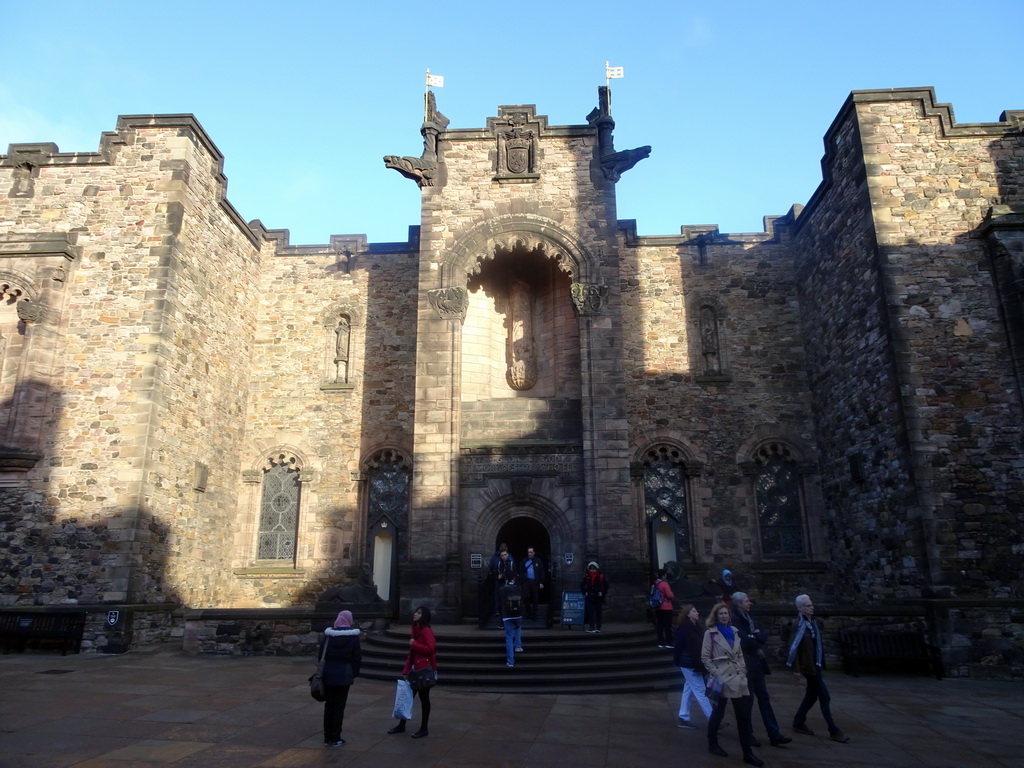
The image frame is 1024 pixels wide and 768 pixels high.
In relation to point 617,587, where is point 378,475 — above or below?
above

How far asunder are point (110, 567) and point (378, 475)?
6.71m

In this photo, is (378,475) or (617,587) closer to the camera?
(617,587)

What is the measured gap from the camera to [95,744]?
6.95m

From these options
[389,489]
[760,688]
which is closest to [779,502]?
[389,489]

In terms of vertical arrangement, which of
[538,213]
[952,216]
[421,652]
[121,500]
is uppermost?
[538,213]

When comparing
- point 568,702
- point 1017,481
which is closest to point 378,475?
point 568,702

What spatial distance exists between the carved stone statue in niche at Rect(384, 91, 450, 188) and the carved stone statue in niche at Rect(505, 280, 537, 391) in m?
3.69

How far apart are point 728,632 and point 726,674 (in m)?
0.42

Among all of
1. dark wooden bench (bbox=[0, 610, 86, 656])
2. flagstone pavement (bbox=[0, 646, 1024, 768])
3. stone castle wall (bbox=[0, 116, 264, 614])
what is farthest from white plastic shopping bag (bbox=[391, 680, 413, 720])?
dark wooden bench (bbox=[0, 610, 86, 656])

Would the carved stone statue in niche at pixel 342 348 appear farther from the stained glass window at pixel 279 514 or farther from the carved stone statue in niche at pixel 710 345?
the carved stone statue in niche at pixel 710 345

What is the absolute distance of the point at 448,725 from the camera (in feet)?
26.7

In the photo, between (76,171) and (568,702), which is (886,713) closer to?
(568,702)

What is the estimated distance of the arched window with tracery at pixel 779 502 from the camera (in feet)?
57.1

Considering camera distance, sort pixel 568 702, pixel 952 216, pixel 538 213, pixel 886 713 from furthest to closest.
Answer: pixel 538 213, pixel 952 216, pixel 568 702, pixel 886 713
